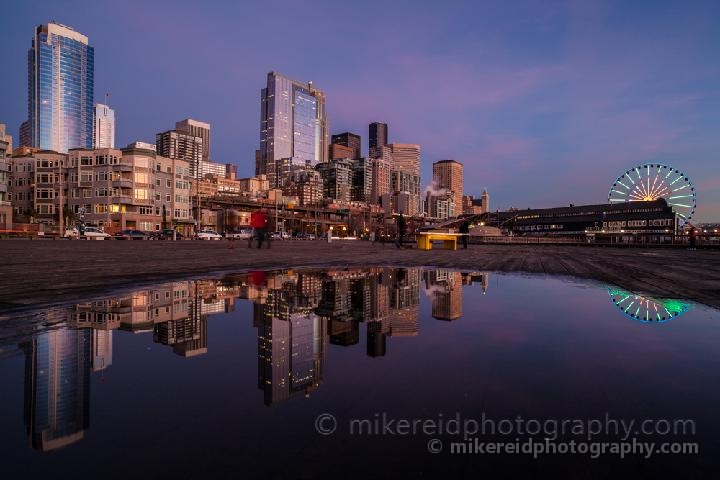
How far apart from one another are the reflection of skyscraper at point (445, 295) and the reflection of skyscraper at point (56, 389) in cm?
461

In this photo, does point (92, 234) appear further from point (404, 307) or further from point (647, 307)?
point (647, 307)

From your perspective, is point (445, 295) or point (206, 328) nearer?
point (206, 328)

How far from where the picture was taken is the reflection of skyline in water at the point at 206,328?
2.97 metres

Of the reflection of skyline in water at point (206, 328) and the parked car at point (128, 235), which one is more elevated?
the parked car at point (128, 235)

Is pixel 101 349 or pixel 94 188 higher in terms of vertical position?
pixel 94 188

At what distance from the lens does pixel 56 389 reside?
3.06 meters

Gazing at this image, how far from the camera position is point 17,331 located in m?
4.56

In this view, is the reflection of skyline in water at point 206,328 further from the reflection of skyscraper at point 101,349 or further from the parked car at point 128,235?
the parked car at point 128,235

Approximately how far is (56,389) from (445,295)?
22.9 ft

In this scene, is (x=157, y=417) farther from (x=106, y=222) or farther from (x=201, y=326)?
(x=106, y=222)

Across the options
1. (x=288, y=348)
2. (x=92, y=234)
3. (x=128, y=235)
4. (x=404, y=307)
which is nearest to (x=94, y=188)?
(x=128, y=235)

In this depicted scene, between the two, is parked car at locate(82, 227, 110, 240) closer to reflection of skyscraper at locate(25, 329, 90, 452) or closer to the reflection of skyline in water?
the reflection of skyline in water

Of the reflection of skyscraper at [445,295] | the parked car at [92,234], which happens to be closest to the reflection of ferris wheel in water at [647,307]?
the reflection of skyscraper at [445,295]

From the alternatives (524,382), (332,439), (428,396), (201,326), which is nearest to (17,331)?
(201,326)
